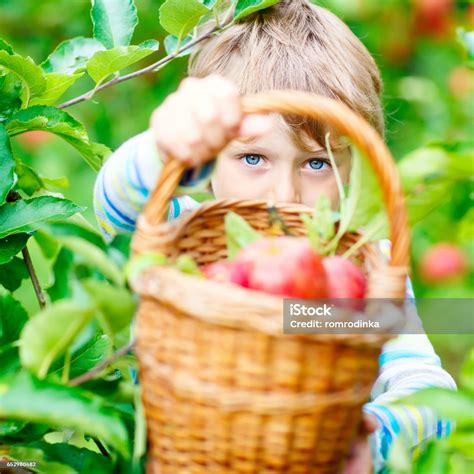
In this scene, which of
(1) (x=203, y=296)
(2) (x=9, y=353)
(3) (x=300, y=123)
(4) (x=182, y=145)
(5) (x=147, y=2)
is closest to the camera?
(1) (x=203, y=296)

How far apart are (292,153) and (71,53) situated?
1.36 ft

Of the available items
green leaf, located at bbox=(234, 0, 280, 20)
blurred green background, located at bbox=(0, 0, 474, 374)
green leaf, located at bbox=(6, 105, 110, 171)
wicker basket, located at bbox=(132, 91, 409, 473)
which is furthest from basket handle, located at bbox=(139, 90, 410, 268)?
blurred green background, located at bbox=(0, 0, 474, 374)

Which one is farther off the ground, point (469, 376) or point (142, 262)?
point (142, 262)

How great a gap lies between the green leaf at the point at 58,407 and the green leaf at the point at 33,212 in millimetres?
366

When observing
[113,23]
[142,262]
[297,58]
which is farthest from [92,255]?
[297,58]

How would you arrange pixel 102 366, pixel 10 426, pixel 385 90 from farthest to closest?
1. pixel 385 90
2. pixel 10 426
3. pixel 102 366

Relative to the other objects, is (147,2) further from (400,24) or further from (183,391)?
(183,391)

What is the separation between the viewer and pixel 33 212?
3.65 feet

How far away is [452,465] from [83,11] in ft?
7.70

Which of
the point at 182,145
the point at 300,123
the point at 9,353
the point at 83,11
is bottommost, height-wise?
the point at 9,353

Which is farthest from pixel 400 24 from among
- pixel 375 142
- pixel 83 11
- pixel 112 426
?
pixel 112 426

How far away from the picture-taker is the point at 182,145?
2.72ft

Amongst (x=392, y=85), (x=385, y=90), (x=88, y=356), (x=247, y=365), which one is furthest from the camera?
(x=392, y=85)

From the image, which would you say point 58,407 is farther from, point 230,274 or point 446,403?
point 446,403
